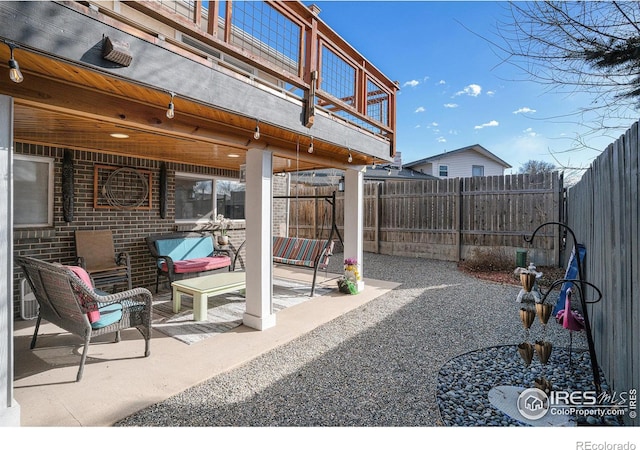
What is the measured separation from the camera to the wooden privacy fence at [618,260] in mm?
1860

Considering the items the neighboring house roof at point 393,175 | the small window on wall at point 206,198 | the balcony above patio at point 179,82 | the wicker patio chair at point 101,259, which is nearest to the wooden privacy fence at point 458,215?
the small window on wall at point 206,198

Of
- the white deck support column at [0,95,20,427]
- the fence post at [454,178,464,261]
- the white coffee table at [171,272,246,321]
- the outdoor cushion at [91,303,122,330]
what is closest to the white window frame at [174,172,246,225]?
the white coffee table at [171,272,246,321]

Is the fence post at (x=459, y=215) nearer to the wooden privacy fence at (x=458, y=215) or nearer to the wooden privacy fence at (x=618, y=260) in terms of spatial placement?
the wooden privacy fence at (x=458, y=215)

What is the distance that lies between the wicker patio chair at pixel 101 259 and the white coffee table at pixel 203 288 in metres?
1.18

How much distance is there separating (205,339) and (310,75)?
3.26 metres

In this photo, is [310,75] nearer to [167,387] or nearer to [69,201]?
[167,387]

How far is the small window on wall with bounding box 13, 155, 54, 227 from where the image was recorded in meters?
4.32

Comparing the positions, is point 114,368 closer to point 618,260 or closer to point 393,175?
point 618,260

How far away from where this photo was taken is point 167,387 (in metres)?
2.62

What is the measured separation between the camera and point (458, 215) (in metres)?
8.74

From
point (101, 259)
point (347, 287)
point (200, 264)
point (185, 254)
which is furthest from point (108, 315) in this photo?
point (347, 287)

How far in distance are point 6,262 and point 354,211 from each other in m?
4.76

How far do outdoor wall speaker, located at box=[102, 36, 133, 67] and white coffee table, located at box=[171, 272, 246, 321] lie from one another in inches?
112

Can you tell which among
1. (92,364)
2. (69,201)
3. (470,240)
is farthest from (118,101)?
(470,240)
